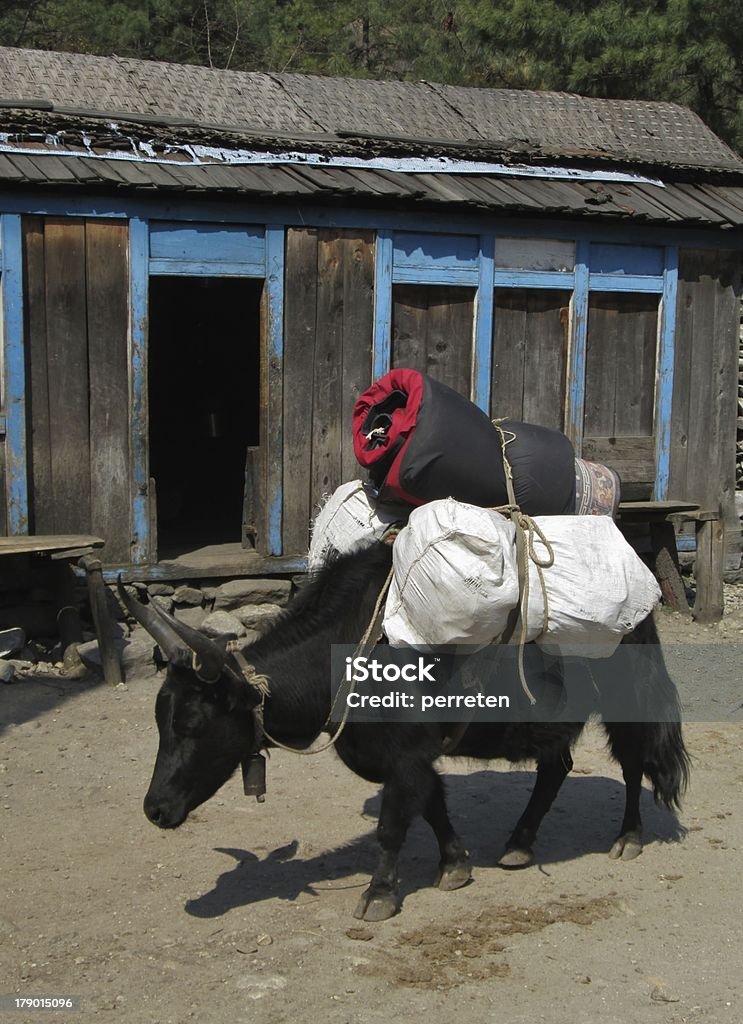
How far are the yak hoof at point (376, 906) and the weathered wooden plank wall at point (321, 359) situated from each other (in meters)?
4.40

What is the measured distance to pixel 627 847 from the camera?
490 cm

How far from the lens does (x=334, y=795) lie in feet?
18.3

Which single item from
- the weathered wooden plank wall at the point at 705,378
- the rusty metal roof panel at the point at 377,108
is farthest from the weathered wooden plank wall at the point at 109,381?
the weathered wooden plank wall at the point at 705,378

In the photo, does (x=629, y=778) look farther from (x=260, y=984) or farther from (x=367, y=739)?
(x=260, y=984)

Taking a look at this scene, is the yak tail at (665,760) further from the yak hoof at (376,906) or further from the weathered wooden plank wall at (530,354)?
the weathered wooden plank wall at (530,354)

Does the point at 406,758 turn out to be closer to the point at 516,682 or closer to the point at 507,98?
the point at 516,682

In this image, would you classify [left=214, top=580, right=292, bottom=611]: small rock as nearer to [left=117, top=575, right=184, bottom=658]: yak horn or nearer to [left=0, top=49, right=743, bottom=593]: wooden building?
[left=0, top=49, right=743, bottom=593]: wooden building

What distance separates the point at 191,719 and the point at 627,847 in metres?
2.05

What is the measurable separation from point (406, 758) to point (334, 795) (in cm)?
143

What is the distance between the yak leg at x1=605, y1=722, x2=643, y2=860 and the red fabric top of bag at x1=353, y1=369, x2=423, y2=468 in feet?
4.98

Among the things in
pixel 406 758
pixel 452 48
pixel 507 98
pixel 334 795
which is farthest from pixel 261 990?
pixel 452 48

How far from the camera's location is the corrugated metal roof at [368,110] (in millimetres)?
8961

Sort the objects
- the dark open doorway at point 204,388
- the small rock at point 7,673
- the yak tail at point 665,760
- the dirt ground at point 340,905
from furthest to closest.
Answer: the dark open doorway at point 204,388 < the small rock at point 7,673 < the yak tail at point 665,760 < the dirt ground at point 340,905

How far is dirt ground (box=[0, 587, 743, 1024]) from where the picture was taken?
369 centimetres
